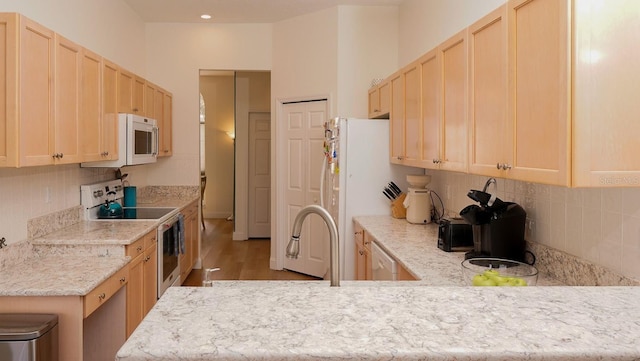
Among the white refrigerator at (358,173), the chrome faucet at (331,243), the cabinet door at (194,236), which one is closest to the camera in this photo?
the chrome faucet at (331,243)

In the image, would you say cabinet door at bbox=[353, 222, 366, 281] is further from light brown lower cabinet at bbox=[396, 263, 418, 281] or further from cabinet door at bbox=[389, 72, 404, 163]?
light brown lower cabinet at bbox=[396, 263, 418, 281]

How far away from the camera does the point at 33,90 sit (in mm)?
2625

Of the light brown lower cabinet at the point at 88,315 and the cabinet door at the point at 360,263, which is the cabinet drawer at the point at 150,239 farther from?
the cabinet door at the point at 360,263

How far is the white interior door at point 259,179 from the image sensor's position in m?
8.14

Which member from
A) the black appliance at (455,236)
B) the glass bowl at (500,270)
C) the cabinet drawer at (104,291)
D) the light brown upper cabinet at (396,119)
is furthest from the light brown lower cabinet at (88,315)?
the light brown upper cabinet at (396,119)

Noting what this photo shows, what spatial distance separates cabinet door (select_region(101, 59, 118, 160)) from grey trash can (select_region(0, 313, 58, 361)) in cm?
166

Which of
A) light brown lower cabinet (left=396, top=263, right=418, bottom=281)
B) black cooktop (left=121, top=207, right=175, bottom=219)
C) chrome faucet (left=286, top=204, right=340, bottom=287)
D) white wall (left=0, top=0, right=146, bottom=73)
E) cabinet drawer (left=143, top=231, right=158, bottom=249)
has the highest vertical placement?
white wall (left=0, top=0, right=146, bottom=73)

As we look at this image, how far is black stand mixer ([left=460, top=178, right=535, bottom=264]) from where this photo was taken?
8.32ft

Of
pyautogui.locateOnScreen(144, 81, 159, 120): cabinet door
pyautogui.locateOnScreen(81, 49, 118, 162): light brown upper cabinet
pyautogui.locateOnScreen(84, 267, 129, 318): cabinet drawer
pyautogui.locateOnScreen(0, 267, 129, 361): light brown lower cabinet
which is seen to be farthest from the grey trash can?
pyautogui.locateOnScreen(144, 81, 159, 120): cabinet door

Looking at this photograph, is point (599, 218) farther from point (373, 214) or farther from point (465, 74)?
point (373, 214)

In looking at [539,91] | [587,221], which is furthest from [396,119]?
[539,91]

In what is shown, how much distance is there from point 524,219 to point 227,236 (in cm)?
646

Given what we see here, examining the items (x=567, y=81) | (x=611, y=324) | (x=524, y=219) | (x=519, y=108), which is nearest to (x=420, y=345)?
(x=611, y=324)

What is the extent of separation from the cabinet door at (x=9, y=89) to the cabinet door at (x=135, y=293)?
1154mm
